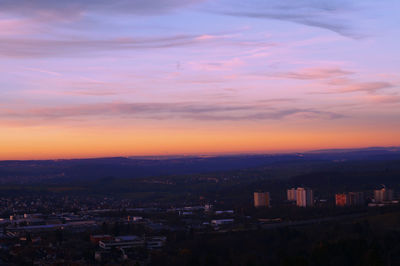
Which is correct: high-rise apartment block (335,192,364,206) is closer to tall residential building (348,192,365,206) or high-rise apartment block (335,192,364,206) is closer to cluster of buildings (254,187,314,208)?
tall residential building (348,192,365,206)

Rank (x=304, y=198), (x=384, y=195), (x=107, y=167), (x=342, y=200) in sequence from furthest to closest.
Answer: (x=107, y=167)
(x=304, y=198)
(x=384, y=195)
(x=342, y=200)

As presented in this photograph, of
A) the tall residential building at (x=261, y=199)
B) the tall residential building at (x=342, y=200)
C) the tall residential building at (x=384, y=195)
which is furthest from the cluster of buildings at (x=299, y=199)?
the tall residential building at (x=384, y=195)

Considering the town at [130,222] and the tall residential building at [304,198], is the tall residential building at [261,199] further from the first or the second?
the tall residential building at [304,198]

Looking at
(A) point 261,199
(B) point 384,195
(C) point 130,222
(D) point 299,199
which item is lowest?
(C) point 130,222

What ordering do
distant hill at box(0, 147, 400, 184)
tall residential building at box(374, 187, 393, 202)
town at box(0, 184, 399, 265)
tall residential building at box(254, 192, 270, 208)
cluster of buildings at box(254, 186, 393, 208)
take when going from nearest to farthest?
town at box(0, 184, 399, 265)
cluster of buildings at box(254, 186, 393, 208)
tall residential building at box(374, 187, 393, 202)
tall residential building at box(254, 192, 270, 208)
distant hill at box(0, 147, 400, 184)

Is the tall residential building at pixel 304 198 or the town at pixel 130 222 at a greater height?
the tall residential building at pixel 304 198

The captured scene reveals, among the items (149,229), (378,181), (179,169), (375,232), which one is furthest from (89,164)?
(375,232)

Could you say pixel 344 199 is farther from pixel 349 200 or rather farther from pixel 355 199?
pixel 355 199

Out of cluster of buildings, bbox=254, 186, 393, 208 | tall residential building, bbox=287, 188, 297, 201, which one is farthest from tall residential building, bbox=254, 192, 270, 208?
tall residential building, bbox=287, 188, 297, 201

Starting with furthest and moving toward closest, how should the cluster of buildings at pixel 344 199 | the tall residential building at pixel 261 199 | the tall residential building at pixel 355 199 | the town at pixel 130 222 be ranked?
1. the tall residential building at pixel 261 199
2. the cluster of buildings at pixel 344 199
3. the tall residential building at pixel 355 199
4. the town at pixel 130 222

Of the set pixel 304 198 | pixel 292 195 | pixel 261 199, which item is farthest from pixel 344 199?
pixel 292 195

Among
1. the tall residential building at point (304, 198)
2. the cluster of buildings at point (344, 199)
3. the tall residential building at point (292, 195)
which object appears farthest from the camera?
the tall residential building at point (292, 195)
